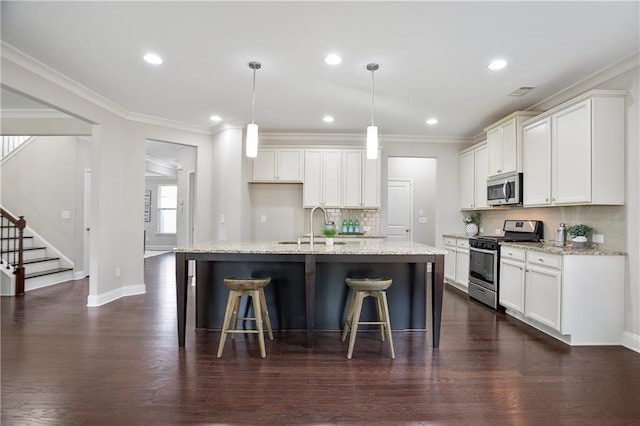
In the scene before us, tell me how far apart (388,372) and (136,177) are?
443 centimetres

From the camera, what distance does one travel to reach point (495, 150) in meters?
4.81

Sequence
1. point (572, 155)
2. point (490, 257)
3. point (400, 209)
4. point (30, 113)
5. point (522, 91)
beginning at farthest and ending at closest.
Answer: point (400, 209) < point (30, 113) < point (490, 257) < point (522, 91) < point (572, 155)

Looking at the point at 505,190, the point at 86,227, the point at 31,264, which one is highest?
the point at 505,190

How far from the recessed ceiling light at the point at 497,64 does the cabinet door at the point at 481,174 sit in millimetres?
2036

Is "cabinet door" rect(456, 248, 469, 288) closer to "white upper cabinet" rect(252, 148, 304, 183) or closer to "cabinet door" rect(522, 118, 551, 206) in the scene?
"cabinet door" rect(522, 118, 551, 206)

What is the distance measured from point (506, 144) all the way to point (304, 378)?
3914mm

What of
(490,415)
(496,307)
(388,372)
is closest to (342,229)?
(496,307)

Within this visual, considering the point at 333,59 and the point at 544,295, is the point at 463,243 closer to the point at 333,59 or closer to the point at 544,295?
the point at 544,295

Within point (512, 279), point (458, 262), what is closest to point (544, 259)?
point (512, 279)

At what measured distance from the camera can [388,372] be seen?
2588mm

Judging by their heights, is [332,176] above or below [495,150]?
below

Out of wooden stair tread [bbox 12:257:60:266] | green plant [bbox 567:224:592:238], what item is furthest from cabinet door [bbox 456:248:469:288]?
wooden stair tread [bbox 12:257:60:266]

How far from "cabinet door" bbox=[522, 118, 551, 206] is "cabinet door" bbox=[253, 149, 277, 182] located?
3624 millimetres

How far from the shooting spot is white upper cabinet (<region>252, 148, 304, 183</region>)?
226 inches
